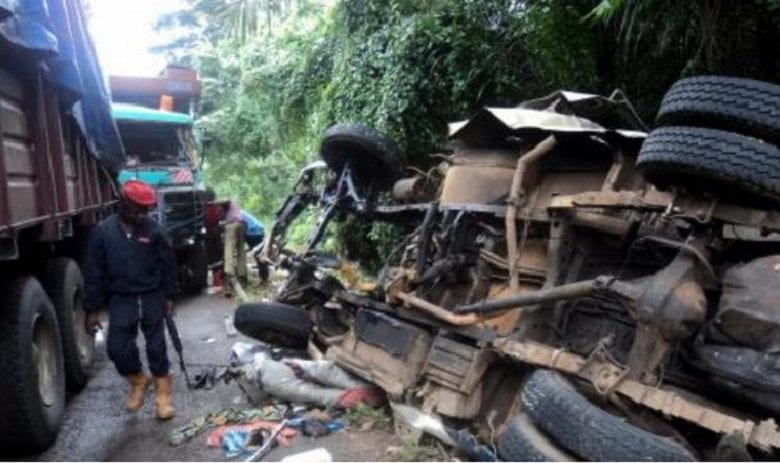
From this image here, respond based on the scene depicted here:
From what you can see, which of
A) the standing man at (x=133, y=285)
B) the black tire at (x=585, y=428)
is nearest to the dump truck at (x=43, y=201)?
the standing man at (x=133, y=285)

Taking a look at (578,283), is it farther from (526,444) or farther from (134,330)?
(134,330)

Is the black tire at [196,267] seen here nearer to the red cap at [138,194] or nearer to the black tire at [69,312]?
the black tire at [69,312]

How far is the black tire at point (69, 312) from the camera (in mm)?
4793

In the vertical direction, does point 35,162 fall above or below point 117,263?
above

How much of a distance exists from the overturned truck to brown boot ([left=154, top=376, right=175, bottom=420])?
0.81 meters

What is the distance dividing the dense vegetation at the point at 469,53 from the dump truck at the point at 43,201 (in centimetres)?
345

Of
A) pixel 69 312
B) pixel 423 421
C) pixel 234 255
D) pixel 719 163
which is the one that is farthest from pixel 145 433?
pixel 234 255

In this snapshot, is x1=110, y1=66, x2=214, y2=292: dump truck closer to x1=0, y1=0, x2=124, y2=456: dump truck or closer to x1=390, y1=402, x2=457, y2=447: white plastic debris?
x1=0, y1=0, x2=124, y2=456: dump truck

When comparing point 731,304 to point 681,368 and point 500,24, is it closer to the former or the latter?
point 681,368

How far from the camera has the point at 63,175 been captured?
4516 mm

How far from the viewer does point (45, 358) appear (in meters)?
4.16

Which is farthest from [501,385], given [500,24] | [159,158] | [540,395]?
[159,158]

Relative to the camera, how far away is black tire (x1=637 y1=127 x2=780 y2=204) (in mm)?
2852

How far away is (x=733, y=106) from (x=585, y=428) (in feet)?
4.95
